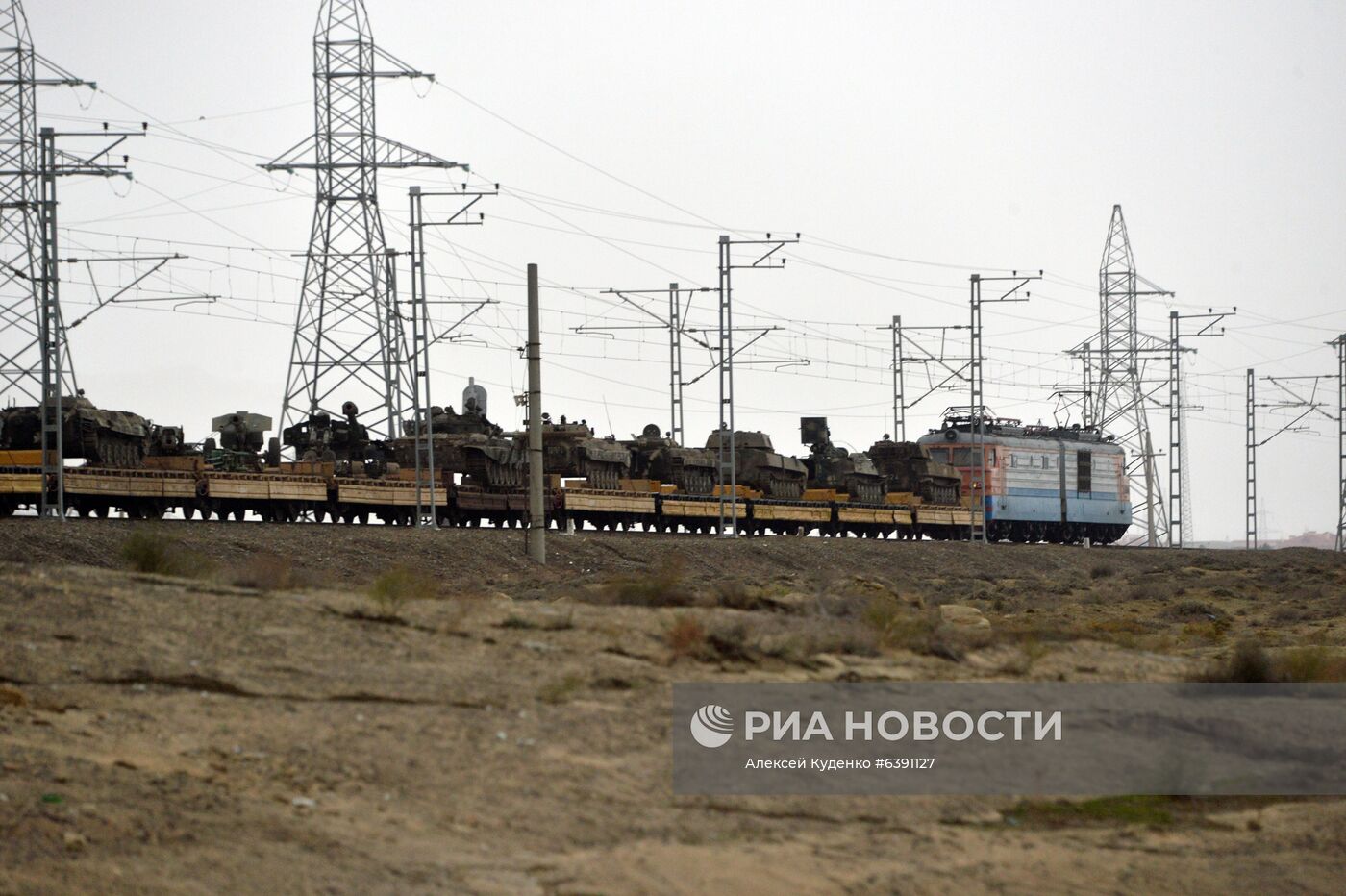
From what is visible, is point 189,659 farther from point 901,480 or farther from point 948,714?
point 901,480

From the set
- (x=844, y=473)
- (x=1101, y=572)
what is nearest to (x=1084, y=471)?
(x=844, y=473)

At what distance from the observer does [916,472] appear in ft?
235

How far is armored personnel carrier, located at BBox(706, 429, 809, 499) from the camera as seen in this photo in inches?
2434

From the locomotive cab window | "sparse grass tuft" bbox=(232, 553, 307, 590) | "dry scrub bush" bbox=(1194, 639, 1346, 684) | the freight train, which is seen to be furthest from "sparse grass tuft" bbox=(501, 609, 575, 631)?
the locomotive cab window

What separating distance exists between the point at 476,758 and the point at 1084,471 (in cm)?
6792

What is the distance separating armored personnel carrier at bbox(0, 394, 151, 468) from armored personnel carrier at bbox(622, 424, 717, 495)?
20979 mm

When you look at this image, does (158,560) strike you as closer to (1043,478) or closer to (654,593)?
(654,593)

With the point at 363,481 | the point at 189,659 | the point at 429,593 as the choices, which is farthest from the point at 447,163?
the point at 189,659

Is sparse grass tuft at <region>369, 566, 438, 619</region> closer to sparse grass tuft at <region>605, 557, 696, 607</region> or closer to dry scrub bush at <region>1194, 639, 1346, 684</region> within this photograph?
sparse grass tuft at <region>605, 557, 696, 607</region>

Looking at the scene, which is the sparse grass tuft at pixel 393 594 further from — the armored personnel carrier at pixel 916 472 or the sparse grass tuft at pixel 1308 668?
the armored personnel carrier at pixel 916 472

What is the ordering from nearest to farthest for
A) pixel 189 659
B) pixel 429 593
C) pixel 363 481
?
pixel 189 659 → pixel 429 593 → pixel 363 481

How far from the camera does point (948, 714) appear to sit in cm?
1345

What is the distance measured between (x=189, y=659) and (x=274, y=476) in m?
31.8

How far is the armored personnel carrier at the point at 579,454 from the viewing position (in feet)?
176
